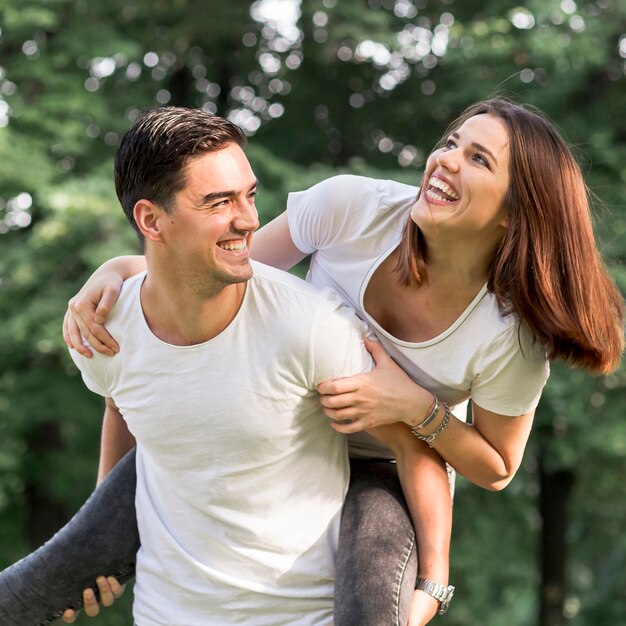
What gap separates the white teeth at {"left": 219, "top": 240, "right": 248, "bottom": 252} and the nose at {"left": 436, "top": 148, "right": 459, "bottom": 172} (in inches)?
19.8

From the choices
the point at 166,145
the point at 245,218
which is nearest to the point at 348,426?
the point at 245,218

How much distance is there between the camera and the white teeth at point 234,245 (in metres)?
2.29

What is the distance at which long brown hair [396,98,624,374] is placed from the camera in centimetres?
235

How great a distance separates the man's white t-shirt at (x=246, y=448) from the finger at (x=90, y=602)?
0.26 meters

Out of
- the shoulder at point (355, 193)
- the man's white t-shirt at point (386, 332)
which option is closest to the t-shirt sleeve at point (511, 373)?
the man's white t-shirt at point (386, 332)

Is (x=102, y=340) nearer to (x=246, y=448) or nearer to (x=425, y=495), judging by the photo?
(x=246, y=448)

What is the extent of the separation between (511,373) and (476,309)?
0.17 meters

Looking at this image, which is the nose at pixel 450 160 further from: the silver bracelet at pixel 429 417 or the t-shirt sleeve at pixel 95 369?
the t-shirt sleeve at pixel 95 369

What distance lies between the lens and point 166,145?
229cm

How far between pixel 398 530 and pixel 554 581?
26.1 feet

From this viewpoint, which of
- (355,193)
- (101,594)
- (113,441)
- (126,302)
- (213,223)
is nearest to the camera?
(213,223)

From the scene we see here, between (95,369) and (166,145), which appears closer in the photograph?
(166,145)

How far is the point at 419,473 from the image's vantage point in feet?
8.01

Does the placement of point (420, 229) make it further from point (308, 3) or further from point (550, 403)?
point (308, 3)
